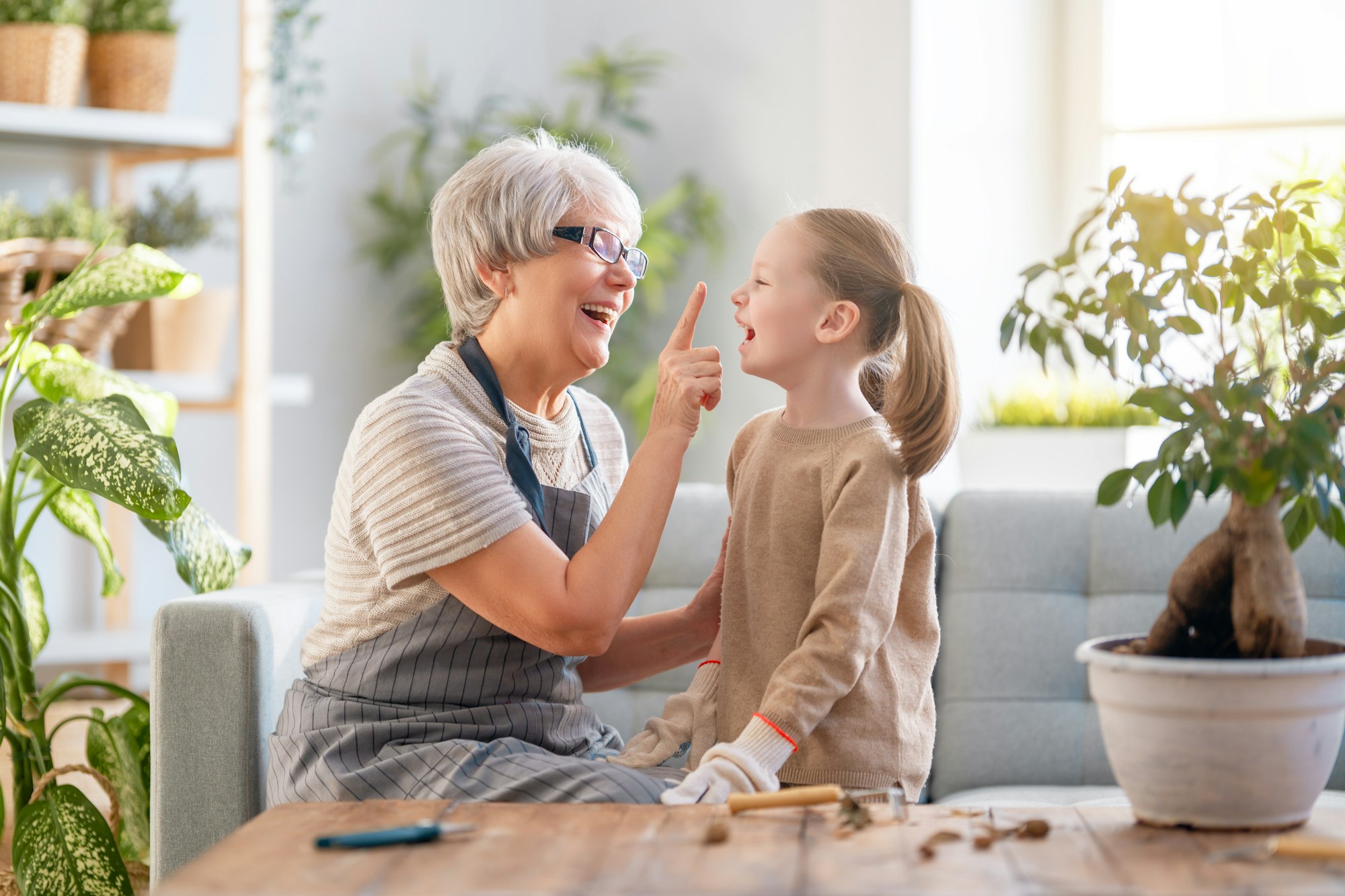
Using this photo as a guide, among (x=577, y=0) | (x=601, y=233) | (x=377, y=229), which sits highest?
(x=577, y=0)

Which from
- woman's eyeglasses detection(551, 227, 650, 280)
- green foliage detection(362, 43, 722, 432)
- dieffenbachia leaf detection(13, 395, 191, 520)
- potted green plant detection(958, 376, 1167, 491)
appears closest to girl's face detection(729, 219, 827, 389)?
woman's eyeglasses detection(551, 227, 650, 280)

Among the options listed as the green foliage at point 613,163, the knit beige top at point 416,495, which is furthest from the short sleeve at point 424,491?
the green foliage at point 613,163

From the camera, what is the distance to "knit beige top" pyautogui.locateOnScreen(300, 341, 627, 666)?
1348 millimetres

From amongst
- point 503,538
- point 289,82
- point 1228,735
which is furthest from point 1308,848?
point 289,82

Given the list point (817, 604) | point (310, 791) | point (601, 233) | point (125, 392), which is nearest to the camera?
point (817, 604)

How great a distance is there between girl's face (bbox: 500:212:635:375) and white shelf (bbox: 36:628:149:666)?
4.68 ft

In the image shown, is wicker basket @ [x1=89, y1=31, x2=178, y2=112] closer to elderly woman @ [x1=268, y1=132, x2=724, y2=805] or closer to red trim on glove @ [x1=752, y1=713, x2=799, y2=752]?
elderly woman @ [x1=268, y1=132, x2=724, y2=805]

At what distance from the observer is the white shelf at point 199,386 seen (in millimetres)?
2641

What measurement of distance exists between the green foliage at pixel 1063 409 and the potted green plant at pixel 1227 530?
5.44 feet

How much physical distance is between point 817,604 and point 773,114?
2.50 metres

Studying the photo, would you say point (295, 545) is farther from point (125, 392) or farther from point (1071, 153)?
point (1071, 153)

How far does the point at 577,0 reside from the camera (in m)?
3.79

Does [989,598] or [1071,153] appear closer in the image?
[989,598]

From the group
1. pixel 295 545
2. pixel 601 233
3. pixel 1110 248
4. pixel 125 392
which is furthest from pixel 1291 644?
pixel 295 545
